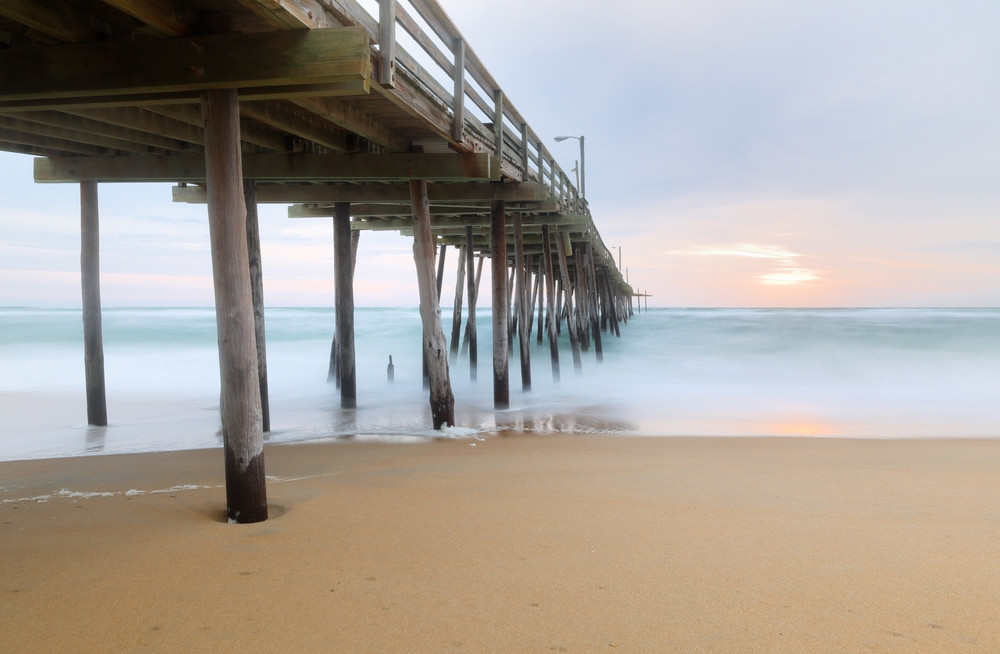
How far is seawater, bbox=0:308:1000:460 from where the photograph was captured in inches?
277

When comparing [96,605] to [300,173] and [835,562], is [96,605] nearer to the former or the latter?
[835,562]

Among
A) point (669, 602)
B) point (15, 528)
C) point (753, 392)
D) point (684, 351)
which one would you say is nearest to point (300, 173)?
point (15, 528)

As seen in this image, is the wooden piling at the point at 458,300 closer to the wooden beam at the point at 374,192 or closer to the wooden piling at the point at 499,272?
the wooden piling at the point at 499,272

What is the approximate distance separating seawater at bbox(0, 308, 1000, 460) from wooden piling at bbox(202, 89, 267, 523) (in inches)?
114

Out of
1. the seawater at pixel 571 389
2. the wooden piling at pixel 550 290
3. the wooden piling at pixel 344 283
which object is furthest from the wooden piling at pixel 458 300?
Answer: the wooden piling at pixel 344 283

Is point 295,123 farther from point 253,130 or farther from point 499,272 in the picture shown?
point 499,272

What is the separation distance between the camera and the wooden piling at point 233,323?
10.2 feet

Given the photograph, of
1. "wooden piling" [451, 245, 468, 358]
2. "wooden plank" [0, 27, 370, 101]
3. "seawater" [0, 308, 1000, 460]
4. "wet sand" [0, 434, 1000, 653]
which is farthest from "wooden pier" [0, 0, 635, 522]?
"wooden piling" [451, 245, 468, 358]

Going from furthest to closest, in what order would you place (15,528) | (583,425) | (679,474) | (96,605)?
(583,425)
(679,474)
(15,528)
(96,605)

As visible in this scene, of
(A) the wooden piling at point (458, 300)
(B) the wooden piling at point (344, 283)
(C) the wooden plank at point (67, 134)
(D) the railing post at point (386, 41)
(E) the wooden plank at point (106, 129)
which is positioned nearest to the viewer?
(D) the railing post at point (386, 41)

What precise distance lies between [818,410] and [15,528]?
31.7 feet

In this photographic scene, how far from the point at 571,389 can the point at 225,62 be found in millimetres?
9766

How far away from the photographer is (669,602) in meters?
2.27

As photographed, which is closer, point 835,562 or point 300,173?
point 835,562
